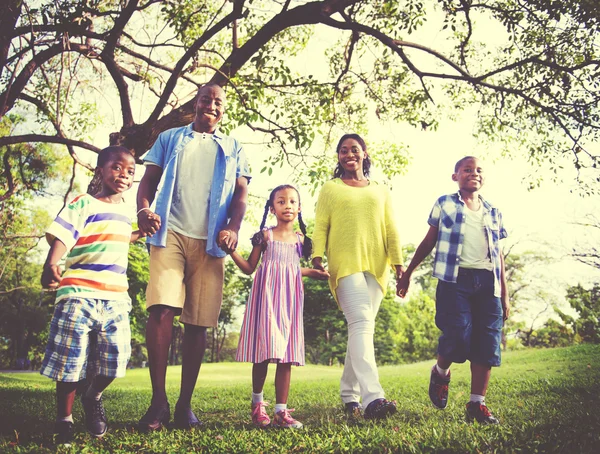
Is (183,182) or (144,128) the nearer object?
(183,182)

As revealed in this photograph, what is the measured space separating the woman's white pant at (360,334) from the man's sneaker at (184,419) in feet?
4.30

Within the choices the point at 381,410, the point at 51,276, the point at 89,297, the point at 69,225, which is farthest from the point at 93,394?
the point at 381,410

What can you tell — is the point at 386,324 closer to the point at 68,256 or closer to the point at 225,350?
the point at 225,350

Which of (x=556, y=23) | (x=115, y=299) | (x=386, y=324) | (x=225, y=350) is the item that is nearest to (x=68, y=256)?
(x=115, y=299)

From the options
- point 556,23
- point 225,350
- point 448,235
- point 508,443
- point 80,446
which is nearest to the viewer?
point 508,443

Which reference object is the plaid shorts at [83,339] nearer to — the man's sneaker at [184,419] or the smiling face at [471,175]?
the man's sneaker at [184,419]

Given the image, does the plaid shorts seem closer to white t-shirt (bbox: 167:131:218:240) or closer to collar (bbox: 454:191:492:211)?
white t-shirt (bbox: 167:131:218:240)

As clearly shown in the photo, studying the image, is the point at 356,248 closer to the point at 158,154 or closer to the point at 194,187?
the point at 194,187

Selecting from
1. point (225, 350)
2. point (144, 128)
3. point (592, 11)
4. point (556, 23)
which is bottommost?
point (225, 350)

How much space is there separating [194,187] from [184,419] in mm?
1770

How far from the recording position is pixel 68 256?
355 centimetres

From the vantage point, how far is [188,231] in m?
4.00

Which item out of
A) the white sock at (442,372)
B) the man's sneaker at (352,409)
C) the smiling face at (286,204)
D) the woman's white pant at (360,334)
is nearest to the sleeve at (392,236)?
the woman's white pant at (360,334)

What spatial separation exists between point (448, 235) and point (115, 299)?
2756mm
